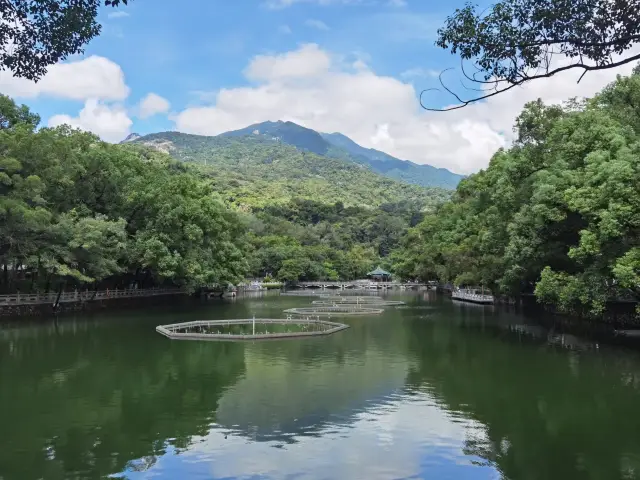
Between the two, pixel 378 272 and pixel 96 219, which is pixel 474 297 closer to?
pixel 96 219

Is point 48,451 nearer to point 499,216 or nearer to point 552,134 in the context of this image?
point 552,134

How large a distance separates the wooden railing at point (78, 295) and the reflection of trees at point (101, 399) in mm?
8123

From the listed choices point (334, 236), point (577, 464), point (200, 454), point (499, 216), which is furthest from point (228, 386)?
point (334, 236)

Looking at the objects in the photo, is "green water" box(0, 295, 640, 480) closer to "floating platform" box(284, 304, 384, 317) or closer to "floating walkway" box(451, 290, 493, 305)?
"floating platform" box(284, 304, 384, 317)

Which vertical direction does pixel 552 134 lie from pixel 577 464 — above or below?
above

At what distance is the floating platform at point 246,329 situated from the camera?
78.0 feet

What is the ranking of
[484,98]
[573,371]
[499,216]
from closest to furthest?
[484,98]
[573,371]
[499,216]

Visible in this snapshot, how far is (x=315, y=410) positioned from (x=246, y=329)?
51.7 ft

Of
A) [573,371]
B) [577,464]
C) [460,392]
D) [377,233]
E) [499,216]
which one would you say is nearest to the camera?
[577,464]

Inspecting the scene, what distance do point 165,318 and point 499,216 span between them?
66.5ft

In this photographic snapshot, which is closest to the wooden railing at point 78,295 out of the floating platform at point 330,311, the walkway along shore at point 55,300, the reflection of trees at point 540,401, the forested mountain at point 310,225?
the walkway along shore at point 55,300

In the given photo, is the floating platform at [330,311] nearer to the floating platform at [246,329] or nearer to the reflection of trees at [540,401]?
the floating platform at [246,329]

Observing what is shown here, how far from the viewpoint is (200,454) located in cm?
961

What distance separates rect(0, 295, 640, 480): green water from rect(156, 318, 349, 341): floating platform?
3.73 ft
